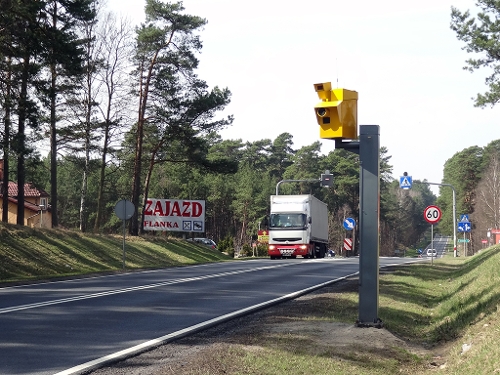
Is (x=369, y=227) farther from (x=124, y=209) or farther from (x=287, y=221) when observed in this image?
(x=287, y=221)

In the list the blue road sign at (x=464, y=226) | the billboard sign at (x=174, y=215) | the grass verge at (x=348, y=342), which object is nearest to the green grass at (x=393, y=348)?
the grass verge at (x=348, y=342)

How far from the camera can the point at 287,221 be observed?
1879 inches

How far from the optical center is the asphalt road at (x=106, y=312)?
909 centimetres

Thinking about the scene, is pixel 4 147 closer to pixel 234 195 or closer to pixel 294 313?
pixel 294 313

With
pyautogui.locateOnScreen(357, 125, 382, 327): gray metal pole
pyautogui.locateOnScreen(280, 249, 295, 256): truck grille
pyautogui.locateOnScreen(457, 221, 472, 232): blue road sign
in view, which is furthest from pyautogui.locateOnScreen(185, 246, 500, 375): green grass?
pyautogui.locateOnScreen(280, 249, 295, 256): truck grille

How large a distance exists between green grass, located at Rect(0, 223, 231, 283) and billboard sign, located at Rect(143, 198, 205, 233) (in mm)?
2998

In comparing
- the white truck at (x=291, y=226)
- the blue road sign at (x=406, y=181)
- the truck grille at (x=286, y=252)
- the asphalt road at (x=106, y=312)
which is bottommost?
the truck grille at (x=286, y=252)

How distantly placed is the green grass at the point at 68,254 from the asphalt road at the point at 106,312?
5961 mm

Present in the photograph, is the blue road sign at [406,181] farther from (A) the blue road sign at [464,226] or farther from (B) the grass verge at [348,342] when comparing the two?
(B) the grass verge at [348,342]

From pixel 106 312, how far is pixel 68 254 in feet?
71.6

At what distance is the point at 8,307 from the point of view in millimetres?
13836

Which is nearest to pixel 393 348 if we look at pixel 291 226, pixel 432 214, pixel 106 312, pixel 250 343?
pixel 250 343

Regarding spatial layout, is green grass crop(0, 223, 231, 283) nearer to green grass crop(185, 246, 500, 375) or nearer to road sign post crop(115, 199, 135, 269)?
road sign post crop(115, 199, 135, 269)

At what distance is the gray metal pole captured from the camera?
10.6 meters
